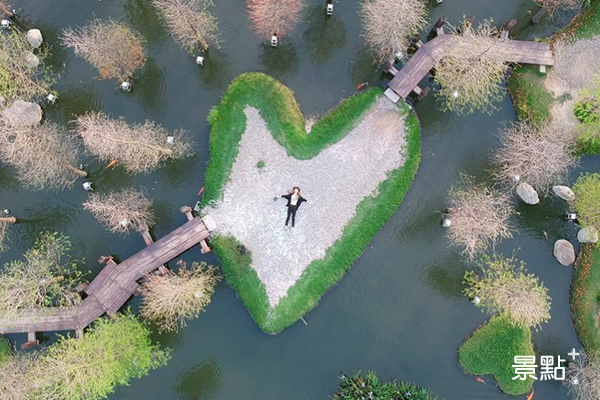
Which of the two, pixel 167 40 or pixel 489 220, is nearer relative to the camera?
pixel 489 220

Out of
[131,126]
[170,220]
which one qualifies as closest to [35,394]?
[170,220]

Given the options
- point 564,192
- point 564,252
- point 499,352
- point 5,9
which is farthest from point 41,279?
point 564,192

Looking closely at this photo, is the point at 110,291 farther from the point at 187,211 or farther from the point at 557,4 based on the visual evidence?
the point at 557,4

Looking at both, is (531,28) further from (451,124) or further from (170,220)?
(170,220)

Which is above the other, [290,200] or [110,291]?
[290,200]

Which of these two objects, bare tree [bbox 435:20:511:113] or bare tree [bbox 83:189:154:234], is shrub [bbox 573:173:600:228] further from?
bare tree [bbox 83:189:154:234]

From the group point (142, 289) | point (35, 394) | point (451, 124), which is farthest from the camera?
point (451, 124)

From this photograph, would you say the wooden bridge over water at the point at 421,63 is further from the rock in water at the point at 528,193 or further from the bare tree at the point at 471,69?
the rock in water at the point at 528,193

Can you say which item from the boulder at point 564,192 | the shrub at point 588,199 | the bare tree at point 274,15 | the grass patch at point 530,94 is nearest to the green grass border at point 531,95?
the grass patch at point 530,94
